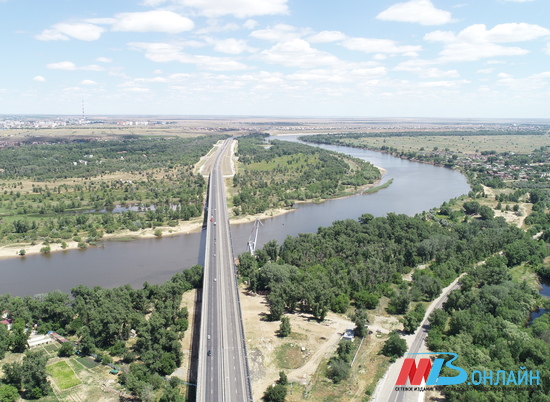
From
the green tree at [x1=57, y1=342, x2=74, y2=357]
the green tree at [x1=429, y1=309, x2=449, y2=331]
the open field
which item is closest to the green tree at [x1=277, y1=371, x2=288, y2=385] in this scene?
the green tree at [x1=429, y1=309, x2=449, y2=331]

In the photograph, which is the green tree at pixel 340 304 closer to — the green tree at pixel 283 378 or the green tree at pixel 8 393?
the green tree at pixel 283 378

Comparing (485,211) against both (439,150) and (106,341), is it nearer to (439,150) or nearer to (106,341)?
(106,341)

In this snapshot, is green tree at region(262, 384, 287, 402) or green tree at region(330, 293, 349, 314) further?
green tree at region(330, 293, 349, 314)

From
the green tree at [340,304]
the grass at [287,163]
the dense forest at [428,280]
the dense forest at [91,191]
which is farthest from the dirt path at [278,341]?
the grass at [287,163]

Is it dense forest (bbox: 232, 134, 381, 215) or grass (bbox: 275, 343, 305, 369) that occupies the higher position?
dense forest (bbox: 232, 134, 381, 215)

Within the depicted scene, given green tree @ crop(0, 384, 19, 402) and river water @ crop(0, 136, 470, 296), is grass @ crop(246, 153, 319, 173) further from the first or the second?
green tree @ crop(0, 384, 19, 402)

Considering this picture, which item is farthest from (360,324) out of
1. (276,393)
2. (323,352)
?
(276,393)
